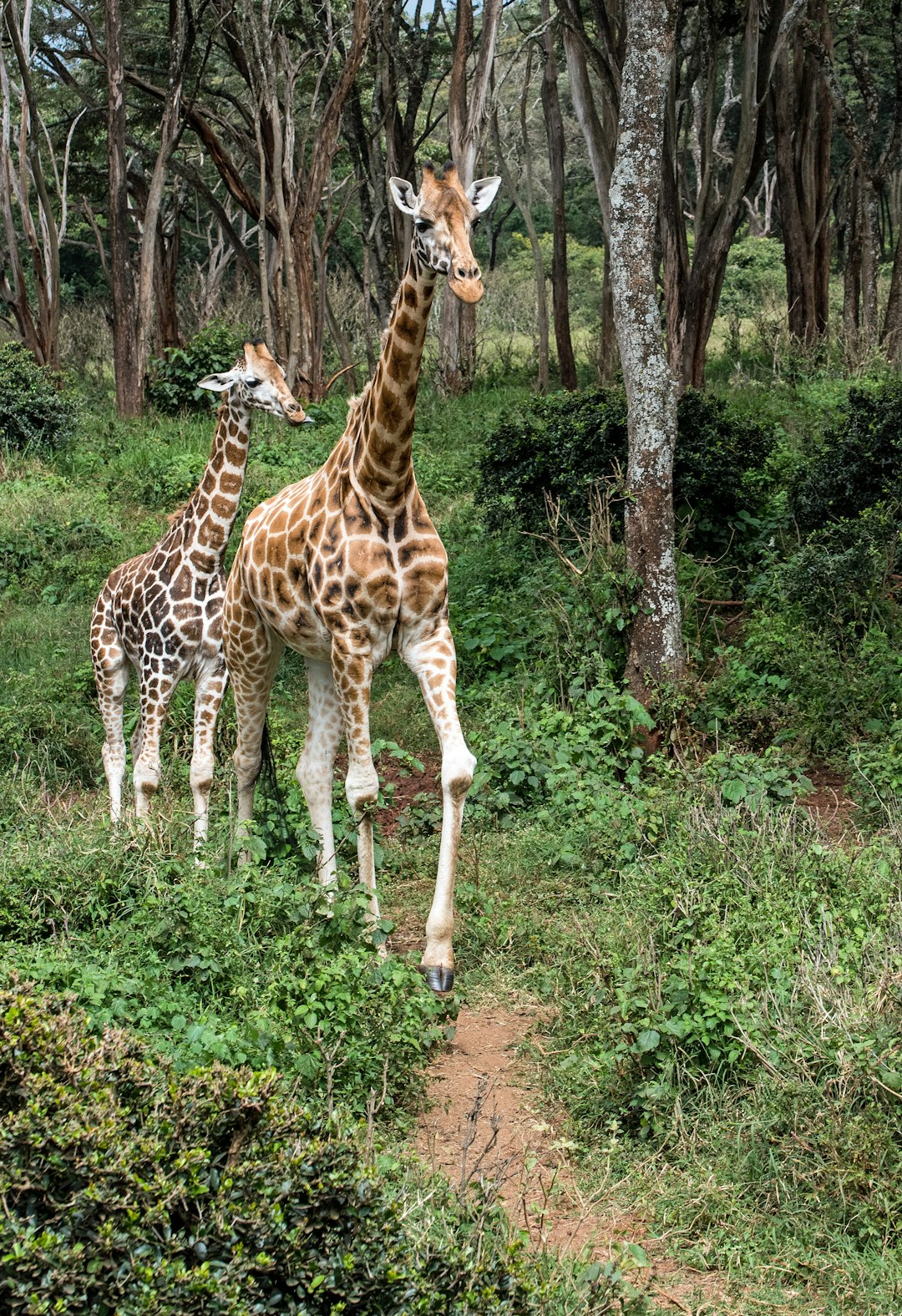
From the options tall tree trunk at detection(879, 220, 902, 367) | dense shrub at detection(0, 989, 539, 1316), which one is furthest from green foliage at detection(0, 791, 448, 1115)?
tall tree trunk at detection(879, 220, 902, 367)

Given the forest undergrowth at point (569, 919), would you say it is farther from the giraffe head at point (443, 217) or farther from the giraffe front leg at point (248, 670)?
the giraffe head at point (443, 217)

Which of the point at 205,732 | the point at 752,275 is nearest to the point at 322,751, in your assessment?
the point at 205,732

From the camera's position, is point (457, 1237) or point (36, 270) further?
point (36, 270)

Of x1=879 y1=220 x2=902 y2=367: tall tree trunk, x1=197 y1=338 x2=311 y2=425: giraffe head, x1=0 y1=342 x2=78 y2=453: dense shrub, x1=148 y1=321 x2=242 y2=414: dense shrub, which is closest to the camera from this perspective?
x1=197 y1=338 x2=311 y2=425: giraffe head

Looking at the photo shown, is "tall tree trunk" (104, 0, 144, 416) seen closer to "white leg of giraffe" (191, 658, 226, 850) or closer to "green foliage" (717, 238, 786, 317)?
"white leg of giraffe" (191, 658, 226, 850)

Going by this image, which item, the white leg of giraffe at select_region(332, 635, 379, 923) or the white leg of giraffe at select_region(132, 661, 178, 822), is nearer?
the white leg of giraffe at select_region(332, 635, 379, 923)

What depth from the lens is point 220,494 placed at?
826 cm

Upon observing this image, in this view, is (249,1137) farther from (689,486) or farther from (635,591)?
(689,486)

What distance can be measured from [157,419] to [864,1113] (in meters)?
15.6

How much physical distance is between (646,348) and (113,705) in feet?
13.5

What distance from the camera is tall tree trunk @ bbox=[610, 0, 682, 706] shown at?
8.53 metres

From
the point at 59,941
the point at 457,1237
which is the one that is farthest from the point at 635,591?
the point at 457,1237

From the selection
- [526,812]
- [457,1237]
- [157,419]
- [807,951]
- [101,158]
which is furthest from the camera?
[101,158]

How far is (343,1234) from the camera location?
11.9ft
